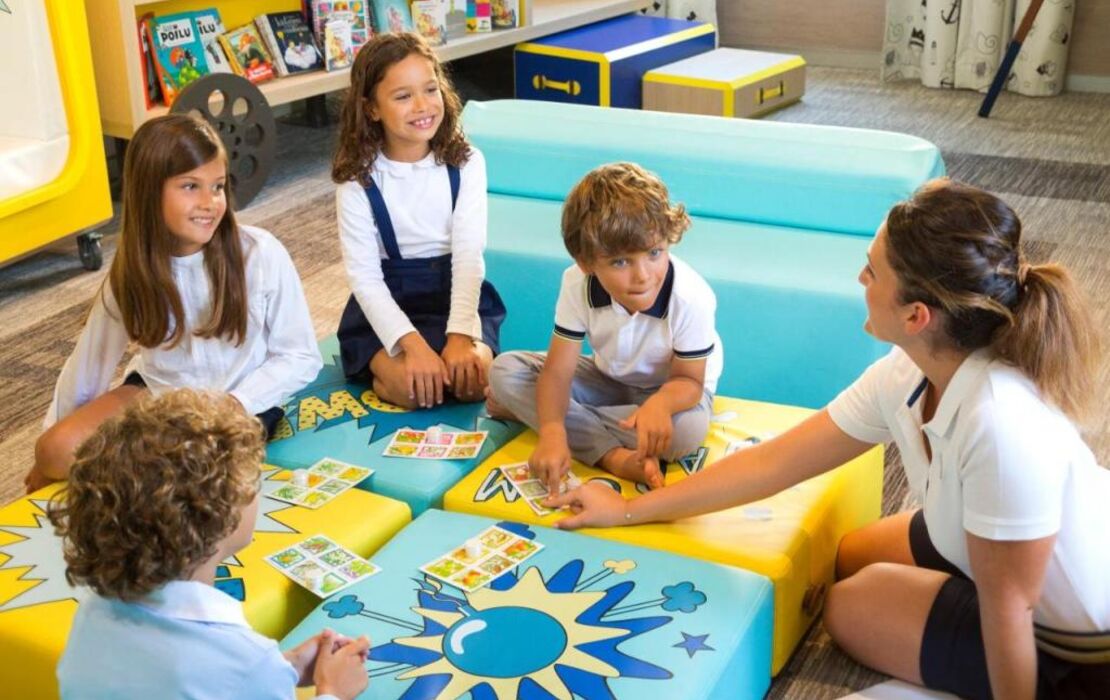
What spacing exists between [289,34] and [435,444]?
2.71 metres

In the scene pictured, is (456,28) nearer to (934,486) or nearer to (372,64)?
(372,64)

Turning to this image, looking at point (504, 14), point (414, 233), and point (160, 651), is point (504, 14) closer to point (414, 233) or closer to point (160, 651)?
point (414, 233)

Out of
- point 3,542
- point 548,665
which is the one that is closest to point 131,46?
point 3,542

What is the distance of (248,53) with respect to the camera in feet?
14.6

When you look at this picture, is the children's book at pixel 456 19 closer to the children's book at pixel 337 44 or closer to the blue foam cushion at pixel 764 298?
A: the children's book at pixel 337 44

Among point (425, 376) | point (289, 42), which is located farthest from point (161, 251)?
point (289, 42)

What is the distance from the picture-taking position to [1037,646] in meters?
1.70

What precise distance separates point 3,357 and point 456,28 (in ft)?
8.03

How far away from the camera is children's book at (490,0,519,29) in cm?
525

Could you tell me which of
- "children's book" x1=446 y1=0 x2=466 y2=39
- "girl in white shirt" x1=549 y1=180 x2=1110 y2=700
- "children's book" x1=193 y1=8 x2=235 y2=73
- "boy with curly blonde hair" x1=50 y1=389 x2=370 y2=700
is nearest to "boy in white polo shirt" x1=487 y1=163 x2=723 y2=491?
"girl in white shirt" x1=549 y1=180 x2=1110 y2=700

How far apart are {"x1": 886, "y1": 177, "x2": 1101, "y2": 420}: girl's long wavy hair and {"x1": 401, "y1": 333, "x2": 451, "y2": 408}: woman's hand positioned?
106 centimetres

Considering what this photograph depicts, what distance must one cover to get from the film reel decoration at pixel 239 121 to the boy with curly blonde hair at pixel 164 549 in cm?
281

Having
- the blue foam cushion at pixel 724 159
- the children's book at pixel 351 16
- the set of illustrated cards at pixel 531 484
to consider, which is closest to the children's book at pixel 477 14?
the children's book at pixel 351 16

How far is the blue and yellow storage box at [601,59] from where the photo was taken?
203 inches
